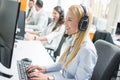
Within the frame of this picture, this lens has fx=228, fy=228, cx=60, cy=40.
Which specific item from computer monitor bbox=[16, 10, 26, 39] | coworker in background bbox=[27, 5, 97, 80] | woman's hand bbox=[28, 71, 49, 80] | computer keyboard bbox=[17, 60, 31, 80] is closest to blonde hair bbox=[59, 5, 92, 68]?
coworker in background bbox=[27, 5, 97, 80]

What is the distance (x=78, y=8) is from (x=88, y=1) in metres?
4.36

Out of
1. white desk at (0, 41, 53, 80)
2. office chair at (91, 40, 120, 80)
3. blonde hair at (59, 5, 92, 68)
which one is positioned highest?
blonde hair at (59, 5, 92, 68)

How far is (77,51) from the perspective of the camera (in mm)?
1408

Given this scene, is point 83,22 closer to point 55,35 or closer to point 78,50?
point 78,50

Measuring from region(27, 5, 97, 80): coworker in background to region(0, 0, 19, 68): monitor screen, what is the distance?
277mm

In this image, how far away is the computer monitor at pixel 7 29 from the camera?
112 centimetres

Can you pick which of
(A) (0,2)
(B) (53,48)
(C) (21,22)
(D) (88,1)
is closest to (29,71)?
(A) (0,2)

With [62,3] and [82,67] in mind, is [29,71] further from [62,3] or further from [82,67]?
[62,3]

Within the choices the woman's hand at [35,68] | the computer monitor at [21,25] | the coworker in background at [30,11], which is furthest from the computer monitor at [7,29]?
the coworker in background at [30,11]

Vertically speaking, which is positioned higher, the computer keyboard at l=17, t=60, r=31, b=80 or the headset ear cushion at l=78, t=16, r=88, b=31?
the headset ear cushion at l=78, t=16, r=88, b=31

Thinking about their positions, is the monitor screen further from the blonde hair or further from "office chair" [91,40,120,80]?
"office chair" [91,40,120,80]

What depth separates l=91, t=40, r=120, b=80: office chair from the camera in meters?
1.42

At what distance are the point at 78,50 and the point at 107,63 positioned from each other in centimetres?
21

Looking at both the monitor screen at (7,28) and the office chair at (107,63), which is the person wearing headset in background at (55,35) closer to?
the office chair at (107,63)
